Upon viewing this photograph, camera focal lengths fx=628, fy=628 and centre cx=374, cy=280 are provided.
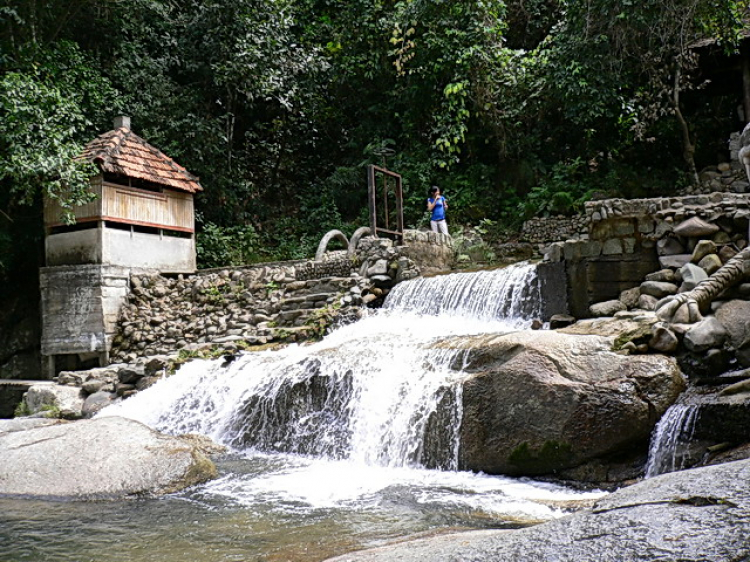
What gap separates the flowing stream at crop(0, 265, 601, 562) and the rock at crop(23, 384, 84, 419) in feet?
2.64

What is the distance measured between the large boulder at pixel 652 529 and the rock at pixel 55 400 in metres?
8.99

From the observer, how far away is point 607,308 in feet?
26.9

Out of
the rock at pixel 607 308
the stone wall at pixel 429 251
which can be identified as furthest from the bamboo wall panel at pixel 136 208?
the rock at pixel 607 308

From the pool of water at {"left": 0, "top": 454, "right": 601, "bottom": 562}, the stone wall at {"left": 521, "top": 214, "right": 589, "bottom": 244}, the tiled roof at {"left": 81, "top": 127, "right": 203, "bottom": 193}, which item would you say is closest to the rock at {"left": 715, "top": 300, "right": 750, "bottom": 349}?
the pool of water at {"left": 0, "top": 454, "right": 601, "bottom": 562}

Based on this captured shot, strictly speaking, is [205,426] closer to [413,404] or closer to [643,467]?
[413,404]

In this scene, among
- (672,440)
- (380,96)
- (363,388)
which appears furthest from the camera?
(380,96)

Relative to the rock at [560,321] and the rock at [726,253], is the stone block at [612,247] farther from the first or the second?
the rock at [726,253]

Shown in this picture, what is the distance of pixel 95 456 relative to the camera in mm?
6445

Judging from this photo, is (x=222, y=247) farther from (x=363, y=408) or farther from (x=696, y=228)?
(x=696, y=228)

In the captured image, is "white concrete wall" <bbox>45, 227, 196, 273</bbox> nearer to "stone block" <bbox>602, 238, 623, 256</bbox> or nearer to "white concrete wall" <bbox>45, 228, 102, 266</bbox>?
"white concrete wall" <bbox>45, 228, 102, 266</bbox>

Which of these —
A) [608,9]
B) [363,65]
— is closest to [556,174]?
[608,9]

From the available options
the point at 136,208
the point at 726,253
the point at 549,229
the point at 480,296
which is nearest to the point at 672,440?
the point at 726,253

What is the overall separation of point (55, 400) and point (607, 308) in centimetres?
874

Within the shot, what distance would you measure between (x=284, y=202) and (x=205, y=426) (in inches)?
490
